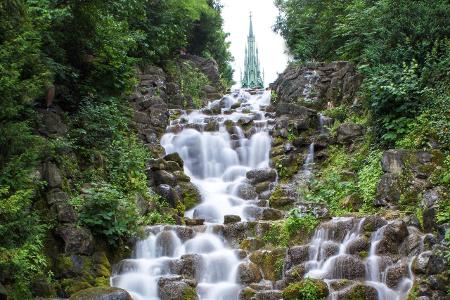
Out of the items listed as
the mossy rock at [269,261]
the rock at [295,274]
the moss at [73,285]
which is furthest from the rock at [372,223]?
the moss at [73,285]

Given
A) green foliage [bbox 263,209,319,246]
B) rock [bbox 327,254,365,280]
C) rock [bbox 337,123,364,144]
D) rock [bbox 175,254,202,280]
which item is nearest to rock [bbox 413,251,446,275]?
rock [bbox 327,254,365,280]

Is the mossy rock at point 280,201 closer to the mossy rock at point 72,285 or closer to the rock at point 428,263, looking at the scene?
the rock at point 428,263

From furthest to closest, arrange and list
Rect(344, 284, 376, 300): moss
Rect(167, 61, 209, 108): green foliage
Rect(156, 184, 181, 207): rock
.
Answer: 1. Rect(167, 61, 209, 108): green foliage
2. Rect(156, 184, 181, 207): rock
3. Rect(344, 284, 376, 300): moss

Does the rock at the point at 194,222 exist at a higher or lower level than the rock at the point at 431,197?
higher

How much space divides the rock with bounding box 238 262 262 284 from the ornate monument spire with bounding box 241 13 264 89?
34.3m

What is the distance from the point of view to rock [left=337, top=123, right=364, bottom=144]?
51.3ft

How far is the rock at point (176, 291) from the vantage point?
30.2 feet

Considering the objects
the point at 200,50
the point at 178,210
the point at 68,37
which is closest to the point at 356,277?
the point at 178,210

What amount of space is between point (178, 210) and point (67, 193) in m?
3.75

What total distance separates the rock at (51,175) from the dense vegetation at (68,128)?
23 cm

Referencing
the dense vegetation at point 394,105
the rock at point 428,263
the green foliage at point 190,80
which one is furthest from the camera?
the green foliage at point 190,80

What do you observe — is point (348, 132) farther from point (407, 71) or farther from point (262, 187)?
point (262, 187)

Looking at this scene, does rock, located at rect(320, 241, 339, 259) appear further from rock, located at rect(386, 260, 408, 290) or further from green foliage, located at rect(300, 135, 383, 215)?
green foliage, located at rect(300, 135, 383, 215)

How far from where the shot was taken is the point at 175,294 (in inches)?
365
